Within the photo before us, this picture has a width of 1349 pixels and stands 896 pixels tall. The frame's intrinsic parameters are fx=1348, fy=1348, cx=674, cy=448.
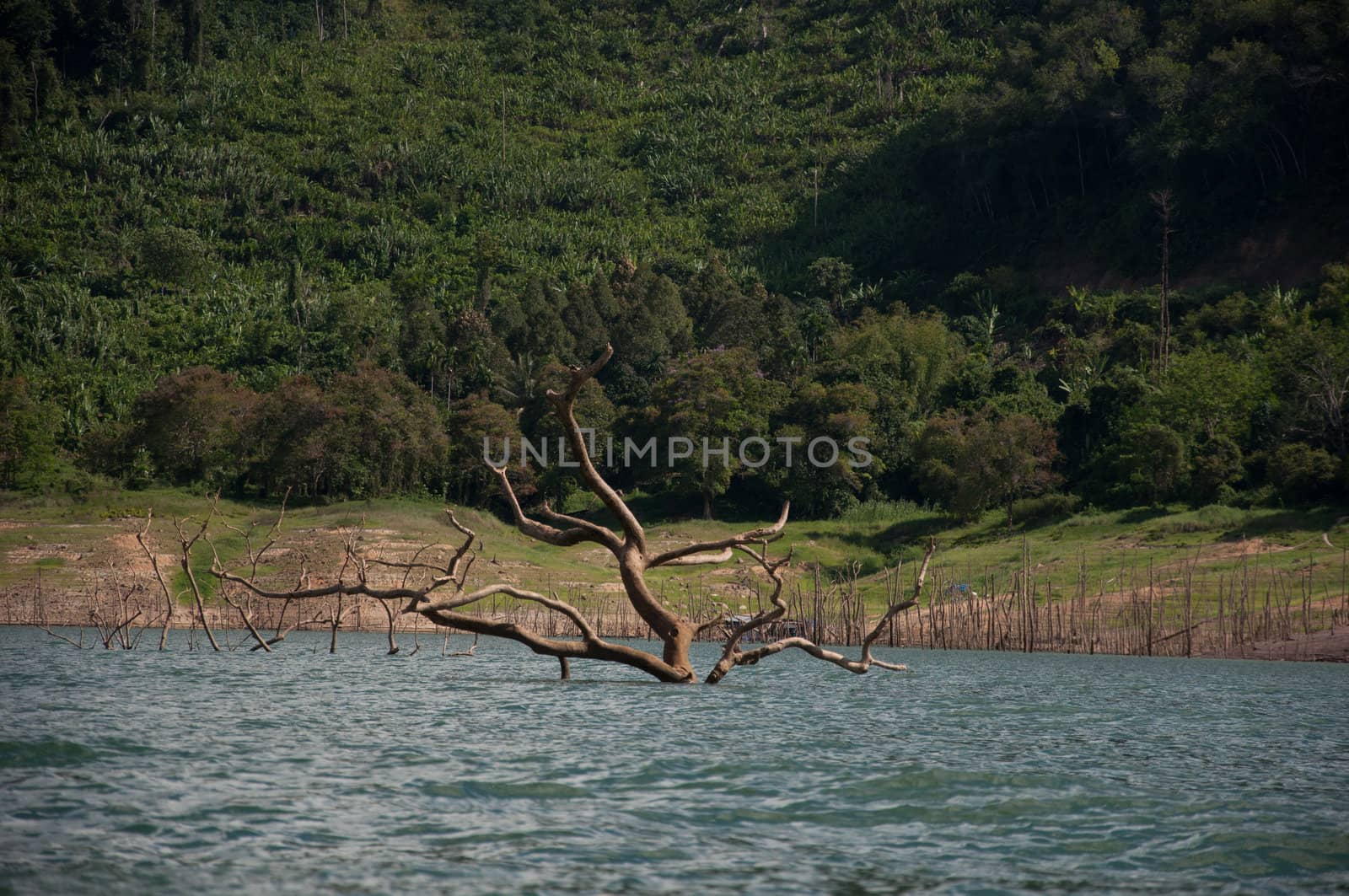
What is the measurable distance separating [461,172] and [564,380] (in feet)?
302

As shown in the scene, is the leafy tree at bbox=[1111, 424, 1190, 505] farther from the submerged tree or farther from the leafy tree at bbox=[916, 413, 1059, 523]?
the submerged tree

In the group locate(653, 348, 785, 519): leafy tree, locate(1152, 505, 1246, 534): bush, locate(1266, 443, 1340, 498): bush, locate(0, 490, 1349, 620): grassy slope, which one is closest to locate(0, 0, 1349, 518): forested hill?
locate(1266, 443, 1340, 498): bush

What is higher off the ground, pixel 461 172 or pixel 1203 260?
pixel 461 172

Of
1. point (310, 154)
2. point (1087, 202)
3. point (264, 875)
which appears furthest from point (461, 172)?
point (264, 875)

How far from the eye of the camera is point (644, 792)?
15.9 metres

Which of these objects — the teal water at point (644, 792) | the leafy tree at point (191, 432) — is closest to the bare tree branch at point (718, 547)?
the teal water at point (644, 792)

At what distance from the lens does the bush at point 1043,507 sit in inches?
3415

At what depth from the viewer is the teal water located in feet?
39.9

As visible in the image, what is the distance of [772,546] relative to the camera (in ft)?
303

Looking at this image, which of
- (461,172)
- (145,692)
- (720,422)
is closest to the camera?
(145,692)

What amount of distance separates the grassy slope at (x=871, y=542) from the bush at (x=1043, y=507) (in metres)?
1.66

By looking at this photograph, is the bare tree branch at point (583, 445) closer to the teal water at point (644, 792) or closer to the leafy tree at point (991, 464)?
the teal water at point (644, 792)

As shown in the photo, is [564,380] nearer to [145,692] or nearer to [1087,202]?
[1087,202]

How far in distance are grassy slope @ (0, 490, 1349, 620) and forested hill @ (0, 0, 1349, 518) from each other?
4244 mm
